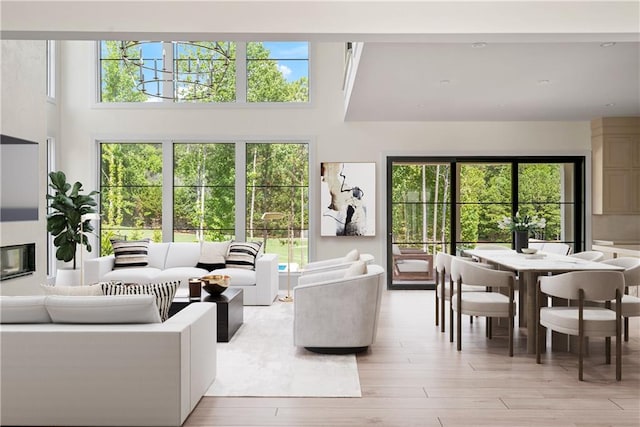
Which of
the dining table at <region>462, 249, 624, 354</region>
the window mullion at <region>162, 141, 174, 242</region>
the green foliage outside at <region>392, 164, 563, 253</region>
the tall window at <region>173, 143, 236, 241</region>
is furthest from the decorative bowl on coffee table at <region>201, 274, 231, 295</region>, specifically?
the green foliage outside at <region>392, 164, 563, 253</region>

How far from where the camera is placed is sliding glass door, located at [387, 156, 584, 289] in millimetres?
9148

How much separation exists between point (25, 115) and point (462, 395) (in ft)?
17.4

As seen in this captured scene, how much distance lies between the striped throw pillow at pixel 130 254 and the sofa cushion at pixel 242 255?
1.22m

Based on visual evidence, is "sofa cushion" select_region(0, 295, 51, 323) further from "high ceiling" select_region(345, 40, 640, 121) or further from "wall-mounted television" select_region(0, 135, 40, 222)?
"high ceiling" select_region(345, 40, 640, 121)

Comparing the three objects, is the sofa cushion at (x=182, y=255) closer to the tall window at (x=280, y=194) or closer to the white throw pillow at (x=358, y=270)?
the tall window at (x=280, y=194)

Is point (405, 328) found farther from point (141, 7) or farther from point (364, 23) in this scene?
point (141, 7)

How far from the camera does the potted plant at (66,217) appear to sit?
7930 mm

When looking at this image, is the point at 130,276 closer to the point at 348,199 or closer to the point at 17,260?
the point at 17,260

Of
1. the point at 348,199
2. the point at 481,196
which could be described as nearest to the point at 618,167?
the point at 481,196

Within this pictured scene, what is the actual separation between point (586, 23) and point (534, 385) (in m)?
2.54

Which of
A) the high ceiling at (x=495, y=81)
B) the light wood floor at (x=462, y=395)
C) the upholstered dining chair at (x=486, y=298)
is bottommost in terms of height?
the light wood floor at (x=462, y=395)

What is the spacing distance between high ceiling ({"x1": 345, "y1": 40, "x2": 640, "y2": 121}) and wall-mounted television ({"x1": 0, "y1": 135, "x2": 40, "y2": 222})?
12.3 feet

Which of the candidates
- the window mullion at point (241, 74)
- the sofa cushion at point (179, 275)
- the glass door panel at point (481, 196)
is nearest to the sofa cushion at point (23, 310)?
the sofa cushion at point (179, 275)

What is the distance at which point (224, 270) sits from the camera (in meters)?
7.70
